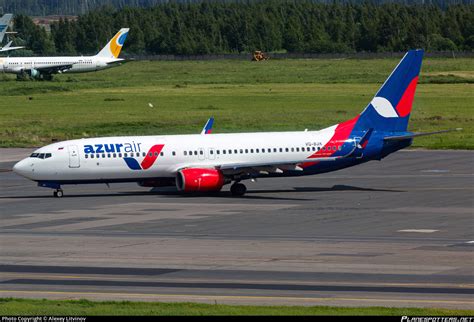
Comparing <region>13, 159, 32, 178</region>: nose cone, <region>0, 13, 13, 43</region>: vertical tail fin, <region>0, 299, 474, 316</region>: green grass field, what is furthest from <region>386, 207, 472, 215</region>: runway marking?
<region>0, 13, 13, 43</region>: vertical tail fin

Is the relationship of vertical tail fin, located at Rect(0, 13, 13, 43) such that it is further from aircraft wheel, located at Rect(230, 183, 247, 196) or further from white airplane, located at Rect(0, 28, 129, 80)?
aircraft wheel, located at Rect(230, 183, 247, 196)

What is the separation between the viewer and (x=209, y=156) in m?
63.2

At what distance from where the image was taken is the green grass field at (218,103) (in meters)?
102

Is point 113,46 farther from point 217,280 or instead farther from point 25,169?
point 217,280

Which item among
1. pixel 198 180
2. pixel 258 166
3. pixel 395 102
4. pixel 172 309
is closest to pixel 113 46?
pixel 395 102

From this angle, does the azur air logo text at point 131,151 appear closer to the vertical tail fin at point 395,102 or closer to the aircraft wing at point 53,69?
the vertical tail fin at point 395,102

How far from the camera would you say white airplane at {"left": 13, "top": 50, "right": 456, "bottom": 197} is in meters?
62.0

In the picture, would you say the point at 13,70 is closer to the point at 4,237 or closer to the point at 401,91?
the point at 401,91

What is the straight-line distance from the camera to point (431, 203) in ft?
189

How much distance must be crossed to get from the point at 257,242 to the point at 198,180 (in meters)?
17.0

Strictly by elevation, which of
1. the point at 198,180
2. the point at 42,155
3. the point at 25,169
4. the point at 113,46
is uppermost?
the point at 42,155

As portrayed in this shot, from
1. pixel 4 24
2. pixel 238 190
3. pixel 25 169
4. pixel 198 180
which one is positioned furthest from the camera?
pixel 4 24

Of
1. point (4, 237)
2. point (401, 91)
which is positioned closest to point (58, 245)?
point (4, 237)

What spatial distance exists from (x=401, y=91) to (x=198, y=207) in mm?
15866
